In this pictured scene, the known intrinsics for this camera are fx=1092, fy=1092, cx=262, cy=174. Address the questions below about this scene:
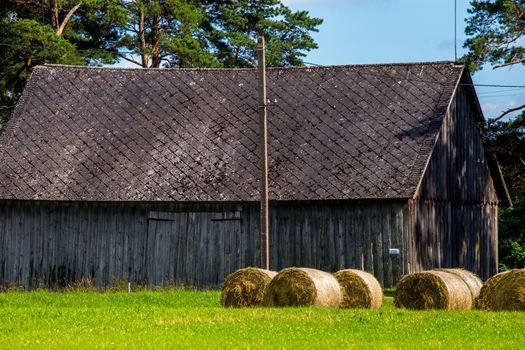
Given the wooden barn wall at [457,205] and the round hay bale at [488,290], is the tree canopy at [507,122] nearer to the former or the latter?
the wooden barn wall at [457,205]

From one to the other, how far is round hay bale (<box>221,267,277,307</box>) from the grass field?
52 cm

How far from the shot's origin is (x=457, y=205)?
124 ft

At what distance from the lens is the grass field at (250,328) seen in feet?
56.3

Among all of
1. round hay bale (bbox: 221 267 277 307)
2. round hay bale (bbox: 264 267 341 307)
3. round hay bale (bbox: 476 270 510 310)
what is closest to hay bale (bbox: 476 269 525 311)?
round hay bale (bbox: 476 270 510 310)

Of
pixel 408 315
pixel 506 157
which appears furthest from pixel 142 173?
pixel 506 157

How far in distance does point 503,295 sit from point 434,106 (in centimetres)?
1367

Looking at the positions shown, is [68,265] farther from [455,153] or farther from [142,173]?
[455,153]

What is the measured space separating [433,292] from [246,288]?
13.7 ft

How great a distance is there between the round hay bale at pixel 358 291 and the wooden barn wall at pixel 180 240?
356 inches

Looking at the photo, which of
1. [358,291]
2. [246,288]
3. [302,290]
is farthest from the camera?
[246,288]

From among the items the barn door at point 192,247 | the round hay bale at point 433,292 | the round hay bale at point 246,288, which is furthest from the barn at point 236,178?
the round hay bale at point 246,288

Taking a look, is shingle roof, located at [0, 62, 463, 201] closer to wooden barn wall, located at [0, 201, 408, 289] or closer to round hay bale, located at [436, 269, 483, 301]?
wooden barn wall, located at [0, 201, 408, 289]

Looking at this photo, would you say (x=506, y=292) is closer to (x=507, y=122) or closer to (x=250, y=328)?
(x=250, y=328)

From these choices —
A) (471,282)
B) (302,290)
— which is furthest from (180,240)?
(471,282)
